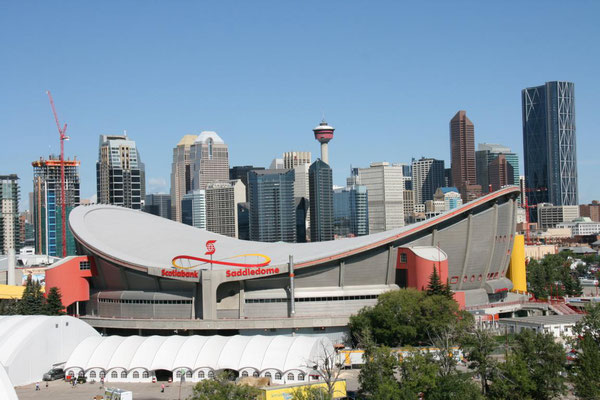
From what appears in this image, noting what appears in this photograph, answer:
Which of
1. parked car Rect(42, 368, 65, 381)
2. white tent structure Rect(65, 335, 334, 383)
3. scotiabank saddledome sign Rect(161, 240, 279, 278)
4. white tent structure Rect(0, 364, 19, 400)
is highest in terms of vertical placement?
scotiabank saddledome sign Rect(161, 240, 279, 278)

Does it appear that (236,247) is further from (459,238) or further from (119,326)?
(459,238)

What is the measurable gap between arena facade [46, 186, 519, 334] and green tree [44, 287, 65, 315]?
77.7 inches

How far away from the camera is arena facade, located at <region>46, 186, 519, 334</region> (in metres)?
83.1

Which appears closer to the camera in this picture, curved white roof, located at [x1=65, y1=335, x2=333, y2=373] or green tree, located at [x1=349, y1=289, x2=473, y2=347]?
curved white roof, located at [x1=65, y1=335, x2=333, y2=373]

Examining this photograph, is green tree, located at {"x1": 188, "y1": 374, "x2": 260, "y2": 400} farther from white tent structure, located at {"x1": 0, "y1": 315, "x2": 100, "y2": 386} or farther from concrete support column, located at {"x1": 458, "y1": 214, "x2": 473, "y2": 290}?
concrete support column, located at {"x1": 458, "y1": 214, "x2": 473, "y2": 290}

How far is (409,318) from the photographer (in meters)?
75.3

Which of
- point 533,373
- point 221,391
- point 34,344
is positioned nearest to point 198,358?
point 34,344

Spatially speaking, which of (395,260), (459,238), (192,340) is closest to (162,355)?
(192,340)

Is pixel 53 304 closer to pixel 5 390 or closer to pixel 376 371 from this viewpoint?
pixel 5 390

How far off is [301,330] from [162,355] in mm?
17883

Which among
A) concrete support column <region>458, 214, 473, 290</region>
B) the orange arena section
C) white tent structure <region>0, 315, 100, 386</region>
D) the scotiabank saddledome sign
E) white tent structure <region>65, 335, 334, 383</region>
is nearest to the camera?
white tent structure <region>65, 335, 334, 383</region>

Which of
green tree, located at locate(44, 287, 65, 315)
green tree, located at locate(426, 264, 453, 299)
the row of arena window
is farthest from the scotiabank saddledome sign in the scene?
the row of arena window

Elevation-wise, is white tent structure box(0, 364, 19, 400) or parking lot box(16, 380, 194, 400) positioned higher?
white tent structure box(0, 364, 19, 400)

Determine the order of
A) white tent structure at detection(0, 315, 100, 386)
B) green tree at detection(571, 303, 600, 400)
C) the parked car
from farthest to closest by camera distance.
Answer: the parked car
white tent structure at detection(0, 315, 100, 386)
green tree at detection(571, 303, 600, 400)
